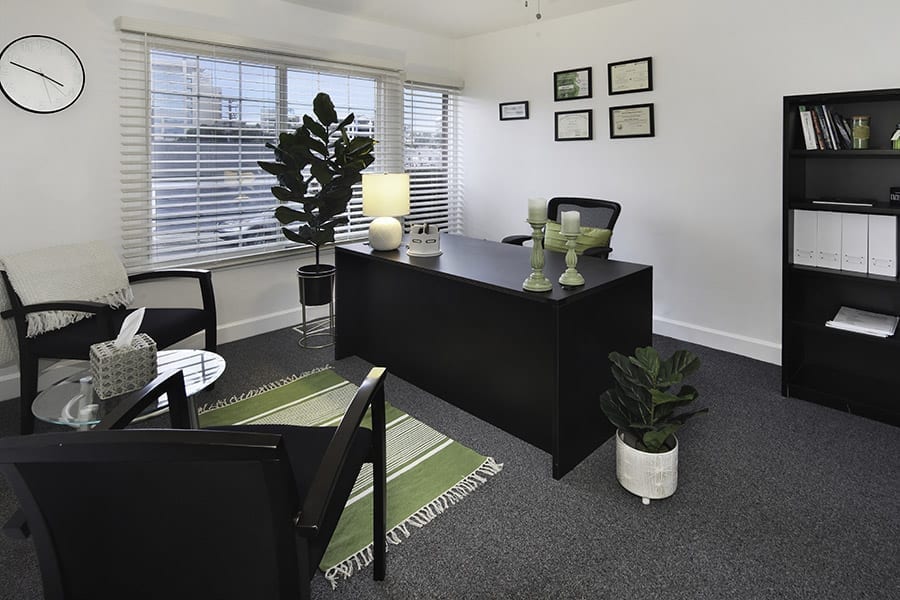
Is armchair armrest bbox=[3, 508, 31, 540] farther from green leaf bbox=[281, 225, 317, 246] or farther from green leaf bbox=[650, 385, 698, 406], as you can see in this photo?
green leaf bbox=[281, 225, 317, 246]

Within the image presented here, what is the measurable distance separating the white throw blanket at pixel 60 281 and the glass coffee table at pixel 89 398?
0.63 metres

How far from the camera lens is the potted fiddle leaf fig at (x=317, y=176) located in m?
3.54

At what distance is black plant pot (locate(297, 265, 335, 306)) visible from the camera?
3.76m

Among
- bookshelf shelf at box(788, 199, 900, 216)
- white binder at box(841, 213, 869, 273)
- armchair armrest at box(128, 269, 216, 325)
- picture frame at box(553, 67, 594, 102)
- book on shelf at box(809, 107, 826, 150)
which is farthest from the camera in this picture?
picture frame at box(553, 67, 594, 102)

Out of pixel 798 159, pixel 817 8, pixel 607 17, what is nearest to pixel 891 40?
pixel 817 8

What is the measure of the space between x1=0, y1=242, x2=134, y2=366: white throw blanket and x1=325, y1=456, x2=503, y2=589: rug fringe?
1943 mm

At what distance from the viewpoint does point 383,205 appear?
315 cm

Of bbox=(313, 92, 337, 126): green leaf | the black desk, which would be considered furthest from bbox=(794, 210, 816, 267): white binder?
bbox=(313, 92, 337, 126): green leaf

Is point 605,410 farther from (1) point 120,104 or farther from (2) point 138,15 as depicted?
(2) point 138,15

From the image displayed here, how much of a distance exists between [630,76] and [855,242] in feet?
6.25

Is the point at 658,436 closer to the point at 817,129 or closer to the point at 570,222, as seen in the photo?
the point at 570,222

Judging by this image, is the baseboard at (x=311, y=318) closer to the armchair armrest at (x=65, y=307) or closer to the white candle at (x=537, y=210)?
the armchair armrest at (x=65, y=307)

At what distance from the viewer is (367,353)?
3.49 meters

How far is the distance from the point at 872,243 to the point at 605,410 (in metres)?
1.64
